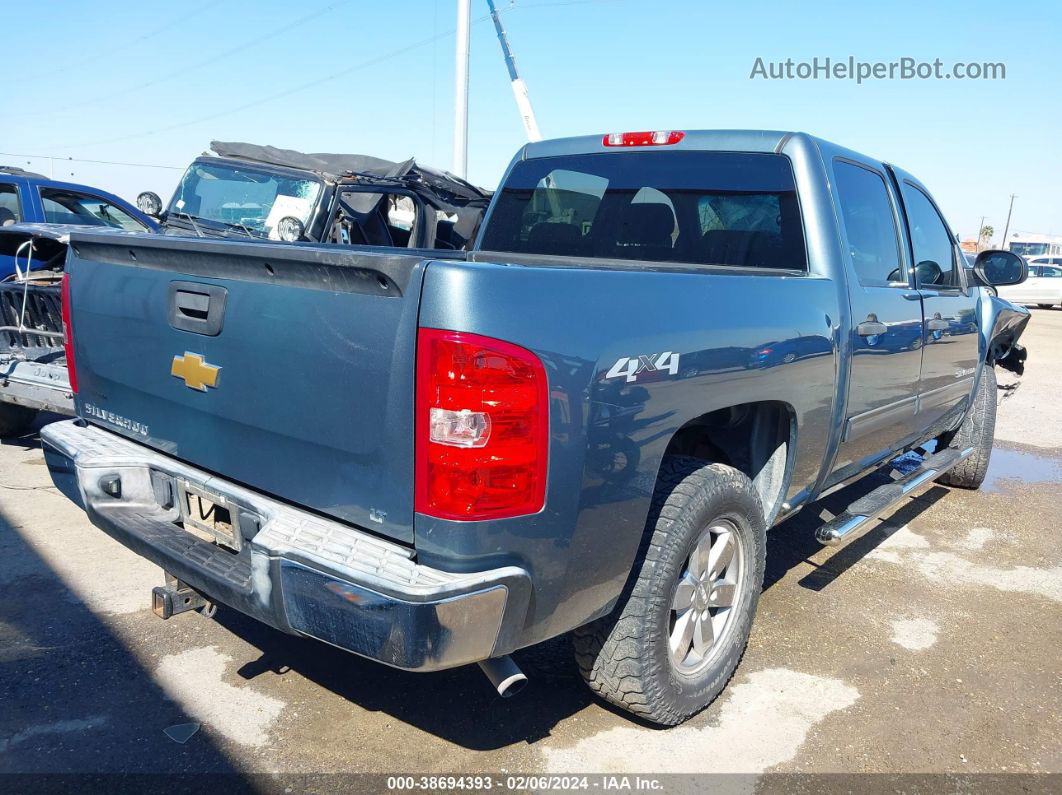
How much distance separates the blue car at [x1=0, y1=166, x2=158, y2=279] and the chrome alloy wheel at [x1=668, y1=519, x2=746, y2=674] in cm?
674

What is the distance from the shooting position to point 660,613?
103 inches

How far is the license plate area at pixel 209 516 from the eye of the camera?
2510 millimetres

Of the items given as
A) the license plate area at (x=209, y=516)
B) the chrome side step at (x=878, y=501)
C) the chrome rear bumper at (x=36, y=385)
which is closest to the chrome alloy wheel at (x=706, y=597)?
the chrome side step at (x=878, y=501)

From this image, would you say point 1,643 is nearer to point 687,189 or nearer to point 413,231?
point 687,189

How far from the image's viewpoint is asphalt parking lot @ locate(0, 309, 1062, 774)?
8.87 ft

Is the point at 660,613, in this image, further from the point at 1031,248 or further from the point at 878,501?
the point at 1031,248

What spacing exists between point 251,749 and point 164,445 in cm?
103

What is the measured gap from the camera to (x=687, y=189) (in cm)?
376

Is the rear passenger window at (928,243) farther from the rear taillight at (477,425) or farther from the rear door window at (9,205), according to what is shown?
the rear door window at (9,205)

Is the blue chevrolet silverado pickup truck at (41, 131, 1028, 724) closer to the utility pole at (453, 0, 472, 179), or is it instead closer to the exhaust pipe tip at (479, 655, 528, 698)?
the exhaust pipe tip at (479, 655, 528, 698)

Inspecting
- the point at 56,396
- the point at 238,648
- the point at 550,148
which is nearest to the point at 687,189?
the point at 550,148

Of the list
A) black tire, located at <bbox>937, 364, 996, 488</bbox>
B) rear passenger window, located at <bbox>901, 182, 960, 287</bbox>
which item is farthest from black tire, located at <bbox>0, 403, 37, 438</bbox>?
black tire, located at <bbox>937, 364, 996, 488</bbox>

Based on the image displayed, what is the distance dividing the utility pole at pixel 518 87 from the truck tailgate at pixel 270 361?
14.4 m

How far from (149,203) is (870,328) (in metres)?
6.57
